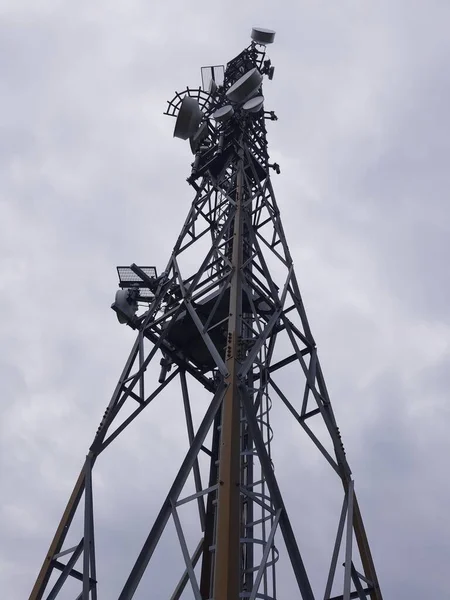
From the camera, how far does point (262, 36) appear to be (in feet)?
68.5

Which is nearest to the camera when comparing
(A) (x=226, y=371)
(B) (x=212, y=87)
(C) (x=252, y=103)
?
(A) (x=226, y=371)

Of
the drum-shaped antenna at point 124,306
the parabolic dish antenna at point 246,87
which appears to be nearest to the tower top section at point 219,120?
the parabolic dish antenna at point 246,87

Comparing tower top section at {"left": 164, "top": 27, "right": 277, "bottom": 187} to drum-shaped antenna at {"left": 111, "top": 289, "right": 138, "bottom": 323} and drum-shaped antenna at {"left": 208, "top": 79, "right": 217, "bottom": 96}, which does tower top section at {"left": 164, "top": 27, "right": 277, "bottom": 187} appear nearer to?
drum-shaped antenna at {"left": 208, "top": 79, "right": 217, "bottom": 96}

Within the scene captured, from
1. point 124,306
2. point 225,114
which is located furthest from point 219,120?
point 124,306

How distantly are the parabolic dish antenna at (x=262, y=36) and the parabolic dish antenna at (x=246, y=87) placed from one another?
471 cm

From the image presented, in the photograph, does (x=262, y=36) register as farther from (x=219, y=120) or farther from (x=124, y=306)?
(x=124, y=306)

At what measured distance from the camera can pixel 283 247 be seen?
1520cm

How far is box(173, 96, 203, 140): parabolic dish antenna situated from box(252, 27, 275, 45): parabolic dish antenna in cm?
476

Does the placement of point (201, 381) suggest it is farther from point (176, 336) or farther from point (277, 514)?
point (277, 514)

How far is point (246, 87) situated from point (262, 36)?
511cm

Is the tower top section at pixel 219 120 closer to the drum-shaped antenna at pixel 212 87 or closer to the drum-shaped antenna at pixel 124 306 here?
the drum-shaped antenna at pixel 212 87

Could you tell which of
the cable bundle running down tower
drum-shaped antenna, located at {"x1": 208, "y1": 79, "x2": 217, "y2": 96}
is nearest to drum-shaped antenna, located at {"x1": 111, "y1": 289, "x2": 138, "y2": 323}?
the cable bundle running down tower

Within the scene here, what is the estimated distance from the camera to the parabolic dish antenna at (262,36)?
2083cm

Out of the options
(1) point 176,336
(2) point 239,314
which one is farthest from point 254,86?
(2) point 239,314
